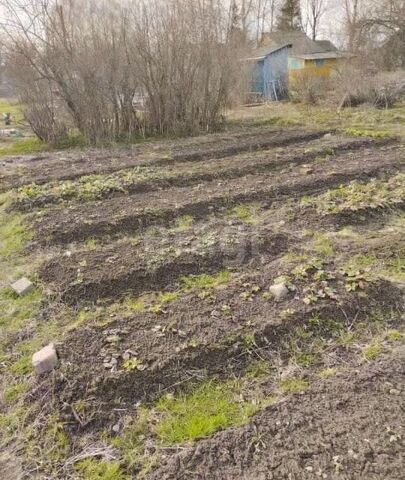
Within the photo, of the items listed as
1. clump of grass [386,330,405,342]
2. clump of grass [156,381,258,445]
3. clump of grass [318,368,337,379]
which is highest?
clump of grass [386,330,405,342]

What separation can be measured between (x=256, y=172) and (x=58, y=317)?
3838mm

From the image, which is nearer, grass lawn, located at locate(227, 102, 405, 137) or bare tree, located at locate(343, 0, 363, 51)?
grass lawn, located at locate(227, 102, 405, 137)

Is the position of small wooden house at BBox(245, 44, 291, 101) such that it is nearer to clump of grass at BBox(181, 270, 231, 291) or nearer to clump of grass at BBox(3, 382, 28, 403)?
clump of grass at BBox(181, 270, 231, 291)

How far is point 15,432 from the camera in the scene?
192 centimetres

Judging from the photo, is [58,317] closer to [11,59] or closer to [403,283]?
[403,283]

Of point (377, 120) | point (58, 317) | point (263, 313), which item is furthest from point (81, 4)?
point (263, 313)

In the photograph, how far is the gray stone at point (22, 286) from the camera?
3088 mm

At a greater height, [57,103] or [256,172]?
[57,103]

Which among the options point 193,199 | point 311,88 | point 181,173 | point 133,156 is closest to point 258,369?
point 193,199

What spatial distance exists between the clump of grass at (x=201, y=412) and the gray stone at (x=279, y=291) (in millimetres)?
748

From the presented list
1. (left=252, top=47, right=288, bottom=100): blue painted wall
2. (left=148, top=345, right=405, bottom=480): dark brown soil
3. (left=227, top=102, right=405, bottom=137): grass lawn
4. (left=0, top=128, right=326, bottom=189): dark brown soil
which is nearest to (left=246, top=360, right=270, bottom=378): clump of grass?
(left=148, top=345, right=405, bottom=480): dark brown soil

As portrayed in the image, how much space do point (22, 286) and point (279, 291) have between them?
2.05 meters

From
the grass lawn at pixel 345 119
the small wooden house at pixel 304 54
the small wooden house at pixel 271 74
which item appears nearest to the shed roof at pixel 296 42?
the small wooden house at pixel 304 54

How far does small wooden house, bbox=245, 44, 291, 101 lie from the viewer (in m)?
17.5
